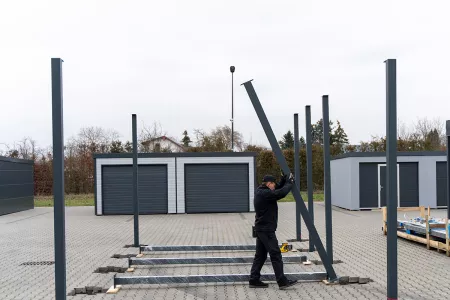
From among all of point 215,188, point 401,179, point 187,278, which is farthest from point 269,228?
point 401,179

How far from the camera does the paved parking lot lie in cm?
696

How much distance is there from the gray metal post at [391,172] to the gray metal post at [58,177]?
136 inches

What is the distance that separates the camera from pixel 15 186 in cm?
2333

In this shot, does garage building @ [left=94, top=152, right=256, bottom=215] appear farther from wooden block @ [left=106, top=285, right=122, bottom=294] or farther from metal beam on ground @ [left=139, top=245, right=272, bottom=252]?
wooden block @ [left=106, top=285, right=122, bottom=294]

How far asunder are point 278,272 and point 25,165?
21.3m

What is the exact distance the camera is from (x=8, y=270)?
30.0 ft

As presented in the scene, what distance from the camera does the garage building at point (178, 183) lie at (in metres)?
20.7

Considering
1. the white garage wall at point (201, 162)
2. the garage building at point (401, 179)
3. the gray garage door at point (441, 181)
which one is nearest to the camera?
the white garage wall at point (201, 162)

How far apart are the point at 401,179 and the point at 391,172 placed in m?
17.4

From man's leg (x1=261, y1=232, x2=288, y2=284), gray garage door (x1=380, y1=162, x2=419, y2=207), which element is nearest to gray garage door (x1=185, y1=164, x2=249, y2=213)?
gray garage door (x1=380, y1=162, x2=419, y2=207)

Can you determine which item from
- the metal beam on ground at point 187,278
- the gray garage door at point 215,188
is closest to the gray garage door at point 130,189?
the gray garage door at point 215,188

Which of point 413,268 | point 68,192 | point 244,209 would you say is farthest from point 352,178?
point 68,192

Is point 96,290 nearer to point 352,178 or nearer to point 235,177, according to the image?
point 235,177

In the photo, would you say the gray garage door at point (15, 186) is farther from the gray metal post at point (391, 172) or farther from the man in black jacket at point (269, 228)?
the gray metal post at point (391, 172)
